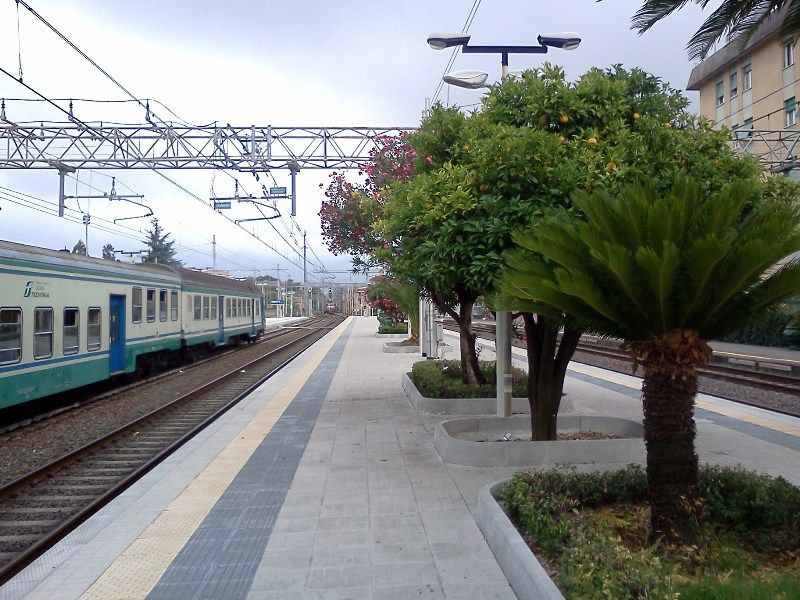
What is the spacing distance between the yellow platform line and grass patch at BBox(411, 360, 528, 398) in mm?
3551

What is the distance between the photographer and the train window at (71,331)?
42.9 ft

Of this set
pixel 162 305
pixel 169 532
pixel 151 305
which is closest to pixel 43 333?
pixel 151 305

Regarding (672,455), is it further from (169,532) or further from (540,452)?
(169,532)

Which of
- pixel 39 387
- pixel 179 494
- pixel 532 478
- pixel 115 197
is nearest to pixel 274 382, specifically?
pixel 39 387

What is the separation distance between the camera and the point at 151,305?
61.5 feet

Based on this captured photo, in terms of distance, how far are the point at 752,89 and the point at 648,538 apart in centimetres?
3036

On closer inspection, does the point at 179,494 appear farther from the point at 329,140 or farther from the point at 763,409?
the point at 329,140

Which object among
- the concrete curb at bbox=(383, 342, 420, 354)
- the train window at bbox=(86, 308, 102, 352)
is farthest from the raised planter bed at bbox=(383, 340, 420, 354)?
the train window at bbox=(86, 308, 102, 352)

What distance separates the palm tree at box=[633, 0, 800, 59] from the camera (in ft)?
17.8

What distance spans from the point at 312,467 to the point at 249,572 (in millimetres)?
3169

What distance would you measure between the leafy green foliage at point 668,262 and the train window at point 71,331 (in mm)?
10126

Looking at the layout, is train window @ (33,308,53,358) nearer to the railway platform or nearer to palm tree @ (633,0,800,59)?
the railway platform

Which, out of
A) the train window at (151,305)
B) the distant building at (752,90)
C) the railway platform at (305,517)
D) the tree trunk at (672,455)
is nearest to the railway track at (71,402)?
the train window at (151,305)

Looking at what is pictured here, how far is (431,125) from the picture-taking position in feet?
33.0
